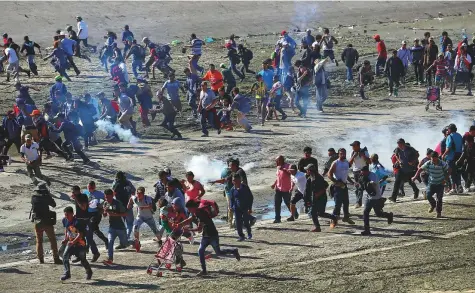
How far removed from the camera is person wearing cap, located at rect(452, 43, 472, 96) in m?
36.0

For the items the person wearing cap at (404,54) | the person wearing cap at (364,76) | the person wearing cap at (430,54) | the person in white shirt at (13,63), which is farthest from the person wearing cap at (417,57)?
the person in white shirt at (13,63)

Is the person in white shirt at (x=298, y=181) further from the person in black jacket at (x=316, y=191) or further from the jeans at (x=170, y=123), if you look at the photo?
the jeans at (x=170, y=123)

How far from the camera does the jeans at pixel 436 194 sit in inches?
907

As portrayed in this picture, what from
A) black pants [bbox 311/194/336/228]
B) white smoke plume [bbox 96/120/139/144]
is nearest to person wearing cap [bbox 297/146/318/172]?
black pants [bbox 311/194/336/228]

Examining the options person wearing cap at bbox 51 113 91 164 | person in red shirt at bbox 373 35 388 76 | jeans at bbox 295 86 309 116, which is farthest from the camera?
person in red shirt at bbox 373 35 388 76

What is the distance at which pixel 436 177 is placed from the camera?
22938 mm

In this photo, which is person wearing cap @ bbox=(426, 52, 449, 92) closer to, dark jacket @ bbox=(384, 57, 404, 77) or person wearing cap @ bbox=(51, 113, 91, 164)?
dark jacket @ bbox=(384, 57, 404, 77)

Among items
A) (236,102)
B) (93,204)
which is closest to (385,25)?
(236,102)

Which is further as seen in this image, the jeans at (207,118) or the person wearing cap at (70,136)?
the jeans at (207,118)

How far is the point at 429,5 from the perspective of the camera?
196 feet

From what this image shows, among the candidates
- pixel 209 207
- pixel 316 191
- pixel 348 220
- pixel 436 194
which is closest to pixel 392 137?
pixel 436 194

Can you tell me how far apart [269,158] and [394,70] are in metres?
8.33

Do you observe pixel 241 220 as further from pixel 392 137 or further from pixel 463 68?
pixel 463 68

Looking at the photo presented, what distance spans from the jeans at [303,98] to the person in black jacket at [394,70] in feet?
12.4
